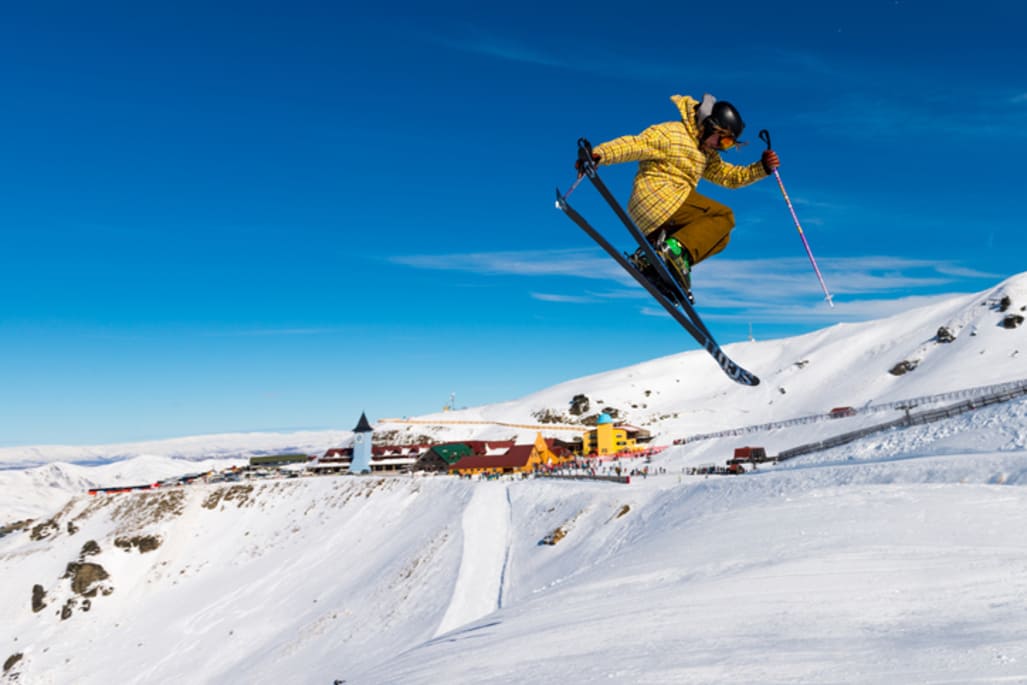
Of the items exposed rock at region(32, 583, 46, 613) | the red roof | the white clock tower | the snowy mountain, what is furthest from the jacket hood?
the white clock tower

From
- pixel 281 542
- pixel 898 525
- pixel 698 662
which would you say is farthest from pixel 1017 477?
pixel 281 542

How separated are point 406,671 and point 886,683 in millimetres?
6508

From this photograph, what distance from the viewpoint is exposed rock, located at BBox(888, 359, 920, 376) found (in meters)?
94.7

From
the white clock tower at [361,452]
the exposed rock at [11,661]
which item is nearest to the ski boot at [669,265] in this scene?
the exposed rock at [11,661]

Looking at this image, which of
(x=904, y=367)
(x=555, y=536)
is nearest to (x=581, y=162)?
(x=555, y=536)

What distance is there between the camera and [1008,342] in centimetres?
8950

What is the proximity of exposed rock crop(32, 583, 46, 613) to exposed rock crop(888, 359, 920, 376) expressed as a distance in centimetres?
10461

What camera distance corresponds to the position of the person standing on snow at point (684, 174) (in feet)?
24.4

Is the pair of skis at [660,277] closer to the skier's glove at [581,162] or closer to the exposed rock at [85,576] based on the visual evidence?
the skier's glove at [581,162]

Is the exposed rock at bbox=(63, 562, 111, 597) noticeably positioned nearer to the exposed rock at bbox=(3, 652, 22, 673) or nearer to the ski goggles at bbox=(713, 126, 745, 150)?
the exposed rock at bbox=(3, 652, 22, 673)

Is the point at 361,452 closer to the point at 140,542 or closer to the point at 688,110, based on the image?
the point at 140,542

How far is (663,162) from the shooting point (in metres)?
7.66

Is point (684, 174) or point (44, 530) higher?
point (684, 174)

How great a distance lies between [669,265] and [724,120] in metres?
1.75
